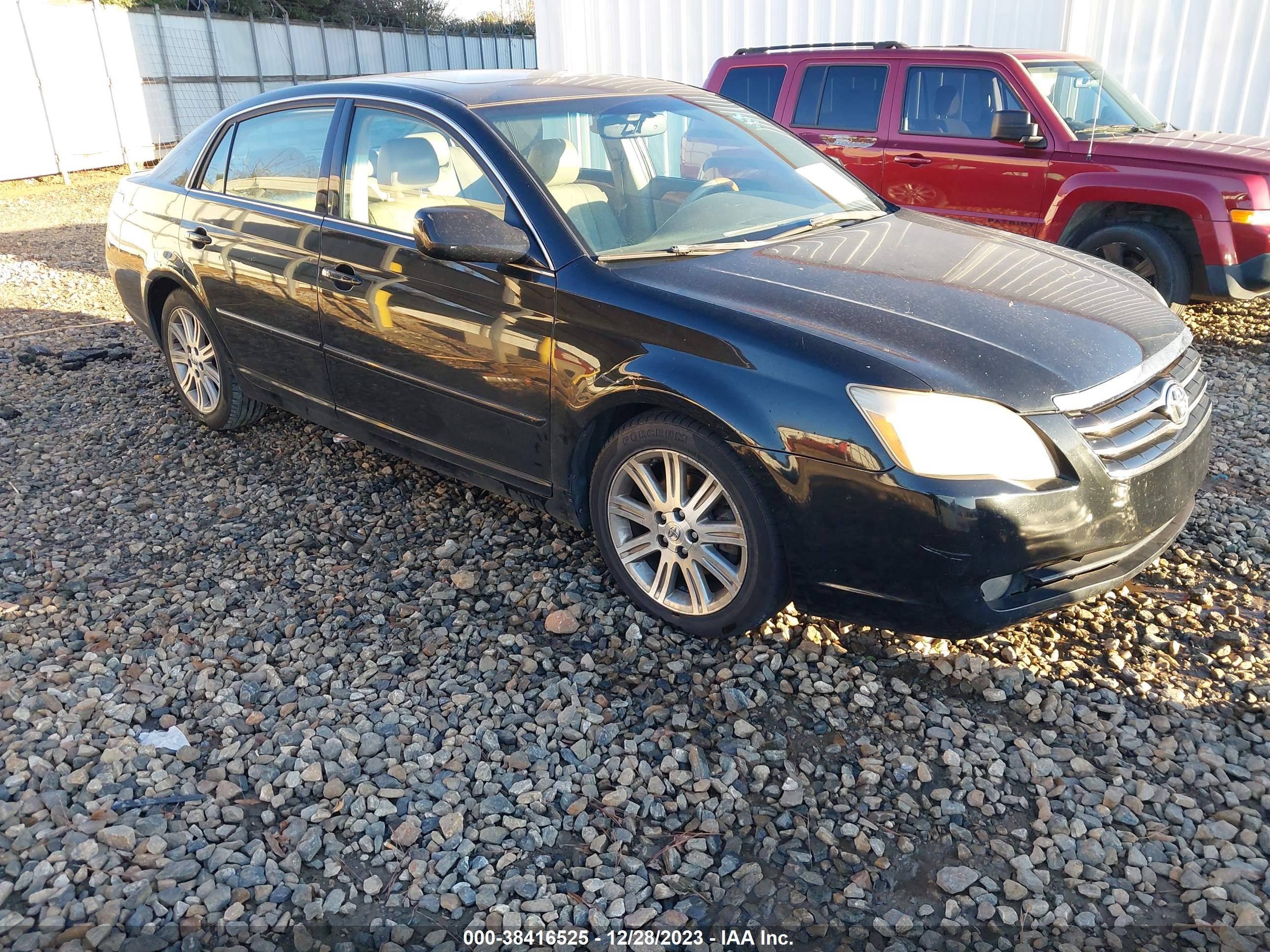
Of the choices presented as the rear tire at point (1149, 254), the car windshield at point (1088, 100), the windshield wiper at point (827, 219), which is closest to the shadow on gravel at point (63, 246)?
the windshield wiper at point (827, 219)

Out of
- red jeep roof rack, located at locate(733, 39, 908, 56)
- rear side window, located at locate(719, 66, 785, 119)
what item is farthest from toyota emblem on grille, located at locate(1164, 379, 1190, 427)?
rear side window, located at locate(719, 66, 785, 119)

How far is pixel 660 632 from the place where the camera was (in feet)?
11.0

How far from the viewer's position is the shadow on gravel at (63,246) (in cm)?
992

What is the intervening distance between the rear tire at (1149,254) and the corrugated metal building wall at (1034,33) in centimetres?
355

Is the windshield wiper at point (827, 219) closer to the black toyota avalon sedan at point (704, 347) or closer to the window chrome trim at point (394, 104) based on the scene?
the black toyota avalon sedan at point (704, 347)

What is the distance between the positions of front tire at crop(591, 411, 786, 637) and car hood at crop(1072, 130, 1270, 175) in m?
4.89

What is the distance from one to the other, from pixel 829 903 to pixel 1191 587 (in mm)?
2068

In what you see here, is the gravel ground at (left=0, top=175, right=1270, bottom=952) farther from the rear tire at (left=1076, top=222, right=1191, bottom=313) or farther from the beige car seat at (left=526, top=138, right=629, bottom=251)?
the rear tire at (left=1076, top=222, right=1191, bottom=313)

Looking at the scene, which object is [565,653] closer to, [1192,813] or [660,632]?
[660,632]

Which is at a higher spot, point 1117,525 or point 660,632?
point 1117,525

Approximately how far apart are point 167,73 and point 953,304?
Result: 19796 mm

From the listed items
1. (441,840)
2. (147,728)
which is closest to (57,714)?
(147,728)

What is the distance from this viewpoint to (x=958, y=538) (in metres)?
2.64

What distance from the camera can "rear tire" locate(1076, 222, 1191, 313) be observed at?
6297 millimetres
